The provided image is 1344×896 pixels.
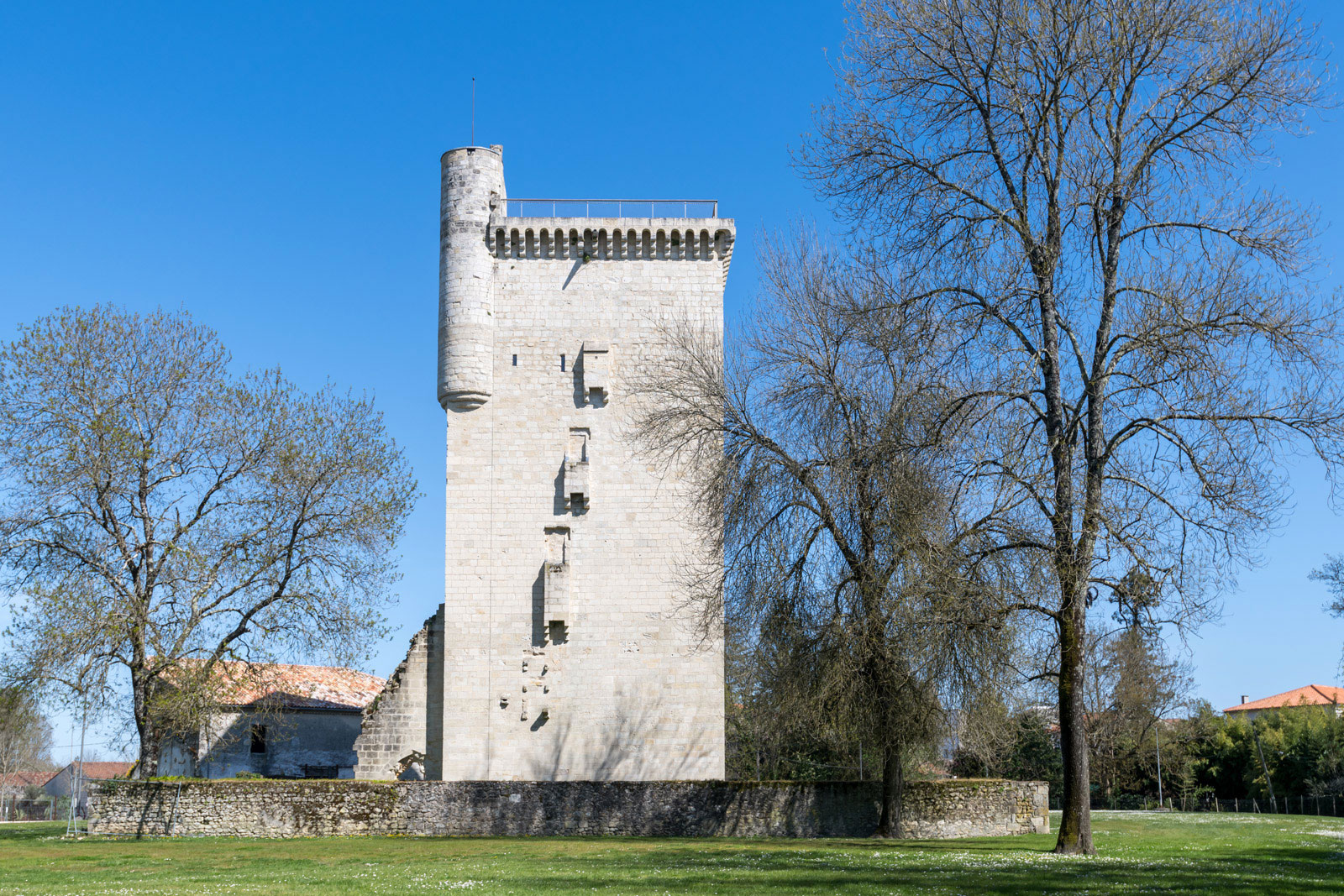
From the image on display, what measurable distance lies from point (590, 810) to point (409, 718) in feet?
22.9

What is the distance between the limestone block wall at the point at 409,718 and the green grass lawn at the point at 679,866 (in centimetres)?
530

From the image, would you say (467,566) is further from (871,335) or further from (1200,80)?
(1200,80)

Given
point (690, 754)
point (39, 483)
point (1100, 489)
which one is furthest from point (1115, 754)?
point (39, 483)

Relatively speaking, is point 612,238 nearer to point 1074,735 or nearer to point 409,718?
point 409,718

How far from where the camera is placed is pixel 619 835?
79.8ft

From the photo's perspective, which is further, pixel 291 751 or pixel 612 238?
pixel 291 751

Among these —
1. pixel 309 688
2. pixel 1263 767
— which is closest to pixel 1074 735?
pixel 309 688

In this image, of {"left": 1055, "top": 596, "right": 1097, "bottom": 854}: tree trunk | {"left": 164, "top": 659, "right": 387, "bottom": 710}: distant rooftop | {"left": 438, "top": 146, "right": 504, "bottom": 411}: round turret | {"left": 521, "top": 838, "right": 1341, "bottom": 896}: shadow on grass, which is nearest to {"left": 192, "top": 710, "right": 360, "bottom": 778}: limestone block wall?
{"left": 164, "top": 659, "right": 387, "bottom": 710}: distant rooftop

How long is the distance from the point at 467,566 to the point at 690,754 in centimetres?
750

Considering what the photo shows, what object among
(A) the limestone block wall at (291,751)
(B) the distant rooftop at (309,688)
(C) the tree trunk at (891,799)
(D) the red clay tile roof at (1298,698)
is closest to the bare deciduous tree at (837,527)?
(C) the tree trunk at (891,799)

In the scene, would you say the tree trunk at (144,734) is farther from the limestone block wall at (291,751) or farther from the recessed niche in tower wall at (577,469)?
the limestone block wall at (291,751)

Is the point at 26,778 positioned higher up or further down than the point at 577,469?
further down

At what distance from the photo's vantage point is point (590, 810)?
24.8 meters

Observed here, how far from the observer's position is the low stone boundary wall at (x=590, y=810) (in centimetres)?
2456
